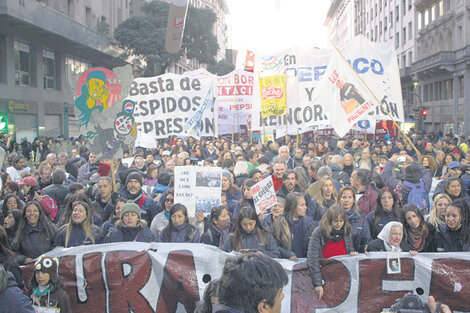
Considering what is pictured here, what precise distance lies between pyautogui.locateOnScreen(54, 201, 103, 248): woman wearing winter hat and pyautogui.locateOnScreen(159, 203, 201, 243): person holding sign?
670mm

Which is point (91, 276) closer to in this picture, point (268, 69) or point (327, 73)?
point (327, 73)

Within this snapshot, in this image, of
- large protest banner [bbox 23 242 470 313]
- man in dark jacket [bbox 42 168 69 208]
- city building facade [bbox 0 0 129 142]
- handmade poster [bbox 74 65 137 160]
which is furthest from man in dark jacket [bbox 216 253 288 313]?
city building facade [bbox 0 0 129 142]

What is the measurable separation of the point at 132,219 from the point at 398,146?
9995 mm

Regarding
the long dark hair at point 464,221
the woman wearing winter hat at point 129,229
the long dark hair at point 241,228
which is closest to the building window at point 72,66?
the woman wearing winter hat at point 129,229

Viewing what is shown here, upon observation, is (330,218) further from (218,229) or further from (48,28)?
(48,28)

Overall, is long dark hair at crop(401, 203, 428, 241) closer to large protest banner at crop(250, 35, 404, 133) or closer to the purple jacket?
the purple jacket

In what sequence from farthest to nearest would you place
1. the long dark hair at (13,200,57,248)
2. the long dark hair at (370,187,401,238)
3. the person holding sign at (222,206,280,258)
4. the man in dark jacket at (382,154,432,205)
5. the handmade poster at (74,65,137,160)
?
1. the handmade poster at (74,65,137,160)
2. the man in dark jacket at (382,154,432,205)
3. the long dark hair at (370,187,401,238)
4. the long dark hair at (13,200,57,248)
5. the person holding sign at (222,206,280,258)

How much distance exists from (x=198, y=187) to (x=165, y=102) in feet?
24.6

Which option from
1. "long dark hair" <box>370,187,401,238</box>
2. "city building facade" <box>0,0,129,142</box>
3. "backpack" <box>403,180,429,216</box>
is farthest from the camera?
"city building facade" <box>0,0,129,142</box>

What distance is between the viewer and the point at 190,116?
13.7m

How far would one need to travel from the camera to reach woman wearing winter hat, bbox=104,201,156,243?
5496 millimetres

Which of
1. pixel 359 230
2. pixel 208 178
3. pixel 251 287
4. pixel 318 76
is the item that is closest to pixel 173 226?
pixel 208 178

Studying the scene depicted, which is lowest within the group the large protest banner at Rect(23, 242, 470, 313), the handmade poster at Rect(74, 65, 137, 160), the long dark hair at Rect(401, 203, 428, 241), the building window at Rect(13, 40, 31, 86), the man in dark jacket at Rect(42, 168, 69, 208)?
the large protest banner at Rect(23, 242, 470, 313)

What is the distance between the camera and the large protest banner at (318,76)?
13.6 meters
